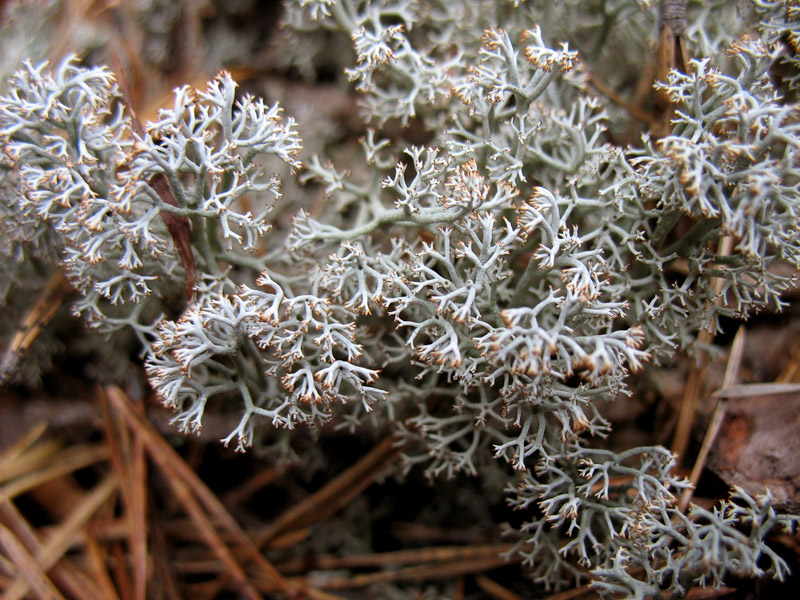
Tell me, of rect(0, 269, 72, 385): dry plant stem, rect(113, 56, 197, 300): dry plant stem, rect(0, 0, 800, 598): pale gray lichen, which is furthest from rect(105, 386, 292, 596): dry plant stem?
rect(113, 56, 197, 300): dry plant stem

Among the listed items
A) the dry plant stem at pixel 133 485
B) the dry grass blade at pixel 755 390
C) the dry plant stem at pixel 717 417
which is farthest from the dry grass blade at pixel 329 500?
the dry grass blade at pixel 755 390

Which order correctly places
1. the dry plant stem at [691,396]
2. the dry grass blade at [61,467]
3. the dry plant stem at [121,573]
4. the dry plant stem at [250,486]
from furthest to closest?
the dry plant stem at [250,486], the dry grass blade at [61,467], the dry plant stem at [121,573], the dry plant stem at [691,396]

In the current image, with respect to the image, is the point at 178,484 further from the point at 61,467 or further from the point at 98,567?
the point at 61,467

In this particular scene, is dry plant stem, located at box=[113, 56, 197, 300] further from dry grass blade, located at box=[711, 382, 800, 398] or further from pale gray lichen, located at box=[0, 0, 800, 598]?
dry grass blade, located at box=[711, 382, 800, 398]

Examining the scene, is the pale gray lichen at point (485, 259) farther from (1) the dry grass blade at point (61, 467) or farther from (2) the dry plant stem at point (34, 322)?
(1) the dry grass blade at point (61, 467)

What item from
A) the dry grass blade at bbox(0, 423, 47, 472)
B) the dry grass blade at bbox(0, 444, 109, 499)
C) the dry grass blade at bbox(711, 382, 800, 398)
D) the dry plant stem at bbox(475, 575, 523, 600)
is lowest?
the dry plant stem at bbox(475, 575, 523, 600)

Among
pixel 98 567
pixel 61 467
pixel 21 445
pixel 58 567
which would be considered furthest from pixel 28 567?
pixel 21 445
